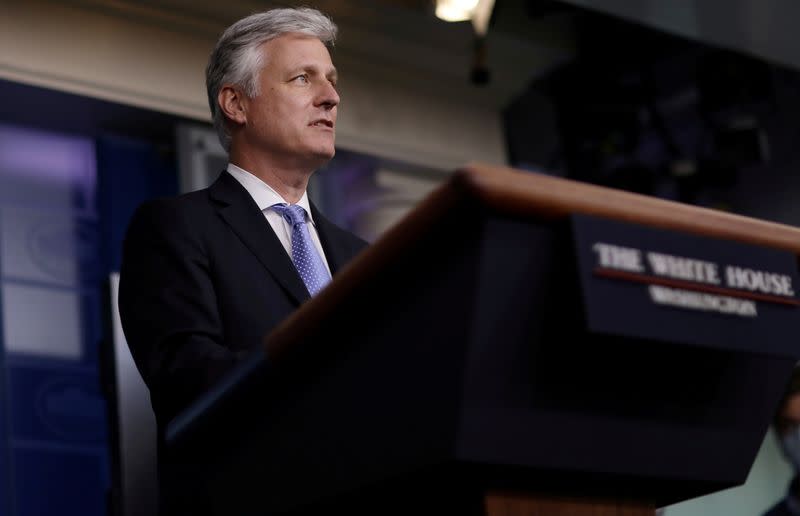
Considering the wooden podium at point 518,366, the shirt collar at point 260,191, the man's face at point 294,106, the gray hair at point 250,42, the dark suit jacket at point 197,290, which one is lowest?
the wooden podium at point 518,366

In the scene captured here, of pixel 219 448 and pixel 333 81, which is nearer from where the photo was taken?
pixel 219 448

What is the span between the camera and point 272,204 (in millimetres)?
1571

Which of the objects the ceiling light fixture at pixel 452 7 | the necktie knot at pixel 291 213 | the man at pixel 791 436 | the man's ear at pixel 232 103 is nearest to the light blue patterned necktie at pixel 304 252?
the necktie knot at pixel 291 213

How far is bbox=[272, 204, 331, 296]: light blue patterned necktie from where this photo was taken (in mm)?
1443

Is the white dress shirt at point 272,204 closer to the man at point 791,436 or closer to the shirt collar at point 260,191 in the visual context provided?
the shirt collar at point 260,191

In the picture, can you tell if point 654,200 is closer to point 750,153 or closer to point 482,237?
point 482,237

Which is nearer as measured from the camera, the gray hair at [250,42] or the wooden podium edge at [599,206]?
the wooden podium edge at [599,206]

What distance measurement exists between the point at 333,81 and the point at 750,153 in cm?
520

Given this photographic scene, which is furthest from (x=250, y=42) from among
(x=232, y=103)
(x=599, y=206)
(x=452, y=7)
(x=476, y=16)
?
(x=476, y=16)

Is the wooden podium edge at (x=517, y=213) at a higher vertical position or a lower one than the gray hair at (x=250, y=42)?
lower

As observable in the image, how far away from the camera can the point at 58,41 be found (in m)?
4.57

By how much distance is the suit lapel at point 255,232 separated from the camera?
4.49 ft

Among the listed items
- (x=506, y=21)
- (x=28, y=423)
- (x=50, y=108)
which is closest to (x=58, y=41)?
(x=50, y=108)

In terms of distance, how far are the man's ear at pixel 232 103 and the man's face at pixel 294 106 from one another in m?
0.01
